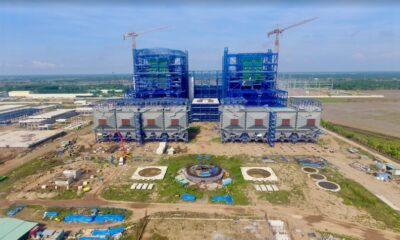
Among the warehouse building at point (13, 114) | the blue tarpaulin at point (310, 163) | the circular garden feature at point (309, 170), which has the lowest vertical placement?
the circular garden feature at point (309, 170)

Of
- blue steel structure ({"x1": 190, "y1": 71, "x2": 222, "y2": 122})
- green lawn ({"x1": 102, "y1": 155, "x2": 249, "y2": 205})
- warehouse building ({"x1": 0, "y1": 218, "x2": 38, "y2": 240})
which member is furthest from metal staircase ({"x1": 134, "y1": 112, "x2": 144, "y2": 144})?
warehouse building ({"x1": 0, "y1": 218, "x2": 38, "y2": 240})

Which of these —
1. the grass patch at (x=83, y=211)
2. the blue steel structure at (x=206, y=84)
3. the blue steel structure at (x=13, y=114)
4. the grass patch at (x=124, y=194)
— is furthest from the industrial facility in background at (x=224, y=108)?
the blue steel structure at (x=13, y=114)

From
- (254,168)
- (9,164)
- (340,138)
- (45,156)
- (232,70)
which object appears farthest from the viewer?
(232,70)

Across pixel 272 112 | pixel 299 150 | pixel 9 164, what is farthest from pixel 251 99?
pixel 9 164

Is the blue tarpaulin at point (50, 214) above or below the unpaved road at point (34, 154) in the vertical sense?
below

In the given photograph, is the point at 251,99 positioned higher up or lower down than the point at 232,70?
lower down

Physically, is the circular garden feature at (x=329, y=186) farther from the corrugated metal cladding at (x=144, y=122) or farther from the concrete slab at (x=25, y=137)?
the concrete slab at (x=25, y=137)

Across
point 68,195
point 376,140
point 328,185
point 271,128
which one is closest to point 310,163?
point 328,185

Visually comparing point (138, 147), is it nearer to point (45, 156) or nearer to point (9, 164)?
point (45, 156)
